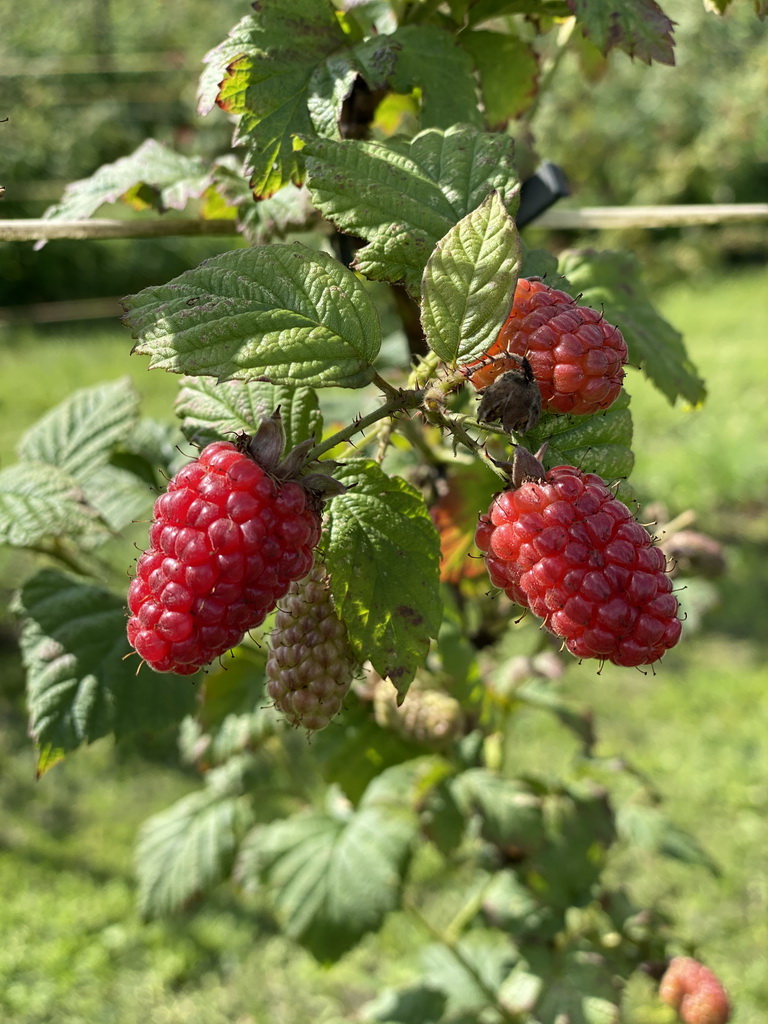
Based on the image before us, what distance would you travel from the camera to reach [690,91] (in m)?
7.52

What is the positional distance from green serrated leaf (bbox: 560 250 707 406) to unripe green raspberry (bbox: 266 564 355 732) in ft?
1.47

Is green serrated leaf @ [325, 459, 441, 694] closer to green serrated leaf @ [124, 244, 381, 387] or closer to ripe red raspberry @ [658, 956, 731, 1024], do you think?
green serrated leaf @ [124, 244, 381, 387]

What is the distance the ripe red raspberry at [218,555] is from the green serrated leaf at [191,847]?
110cm

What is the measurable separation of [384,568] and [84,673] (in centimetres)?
48

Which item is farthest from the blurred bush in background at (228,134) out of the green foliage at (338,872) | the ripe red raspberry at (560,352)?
the ripe red raspberry at (560,352)

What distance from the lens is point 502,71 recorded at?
1.02 meters

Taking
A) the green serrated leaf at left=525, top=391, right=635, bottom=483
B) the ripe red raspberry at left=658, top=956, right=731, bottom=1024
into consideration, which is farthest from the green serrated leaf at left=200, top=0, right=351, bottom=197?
the ripe red raspberry at left=658, top=956, right=731, bottom=1024

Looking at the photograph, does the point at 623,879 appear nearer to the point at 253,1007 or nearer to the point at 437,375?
the point at 253,1007

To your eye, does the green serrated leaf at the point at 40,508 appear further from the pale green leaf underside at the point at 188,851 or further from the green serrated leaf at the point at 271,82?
the pale green leaf underside at the point at 188,851

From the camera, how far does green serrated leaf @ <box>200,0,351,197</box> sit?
2.81ft

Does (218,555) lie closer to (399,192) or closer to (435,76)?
(399,192)

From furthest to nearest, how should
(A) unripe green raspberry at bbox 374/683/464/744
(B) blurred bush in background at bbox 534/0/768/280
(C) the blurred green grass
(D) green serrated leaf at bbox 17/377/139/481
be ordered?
(B) blurred bush in background at bbox 534/0/768/280 → (C) the blurred green grass → (D) green serrated leaf at bbox 17/377/139/481 → (A) unripe green raspberry at bbox 374/683/464/744

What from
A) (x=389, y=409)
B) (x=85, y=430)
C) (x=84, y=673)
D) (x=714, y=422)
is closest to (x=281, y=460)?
(x=389, y=409)

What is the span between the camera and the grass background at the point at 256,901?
2.28 metres
